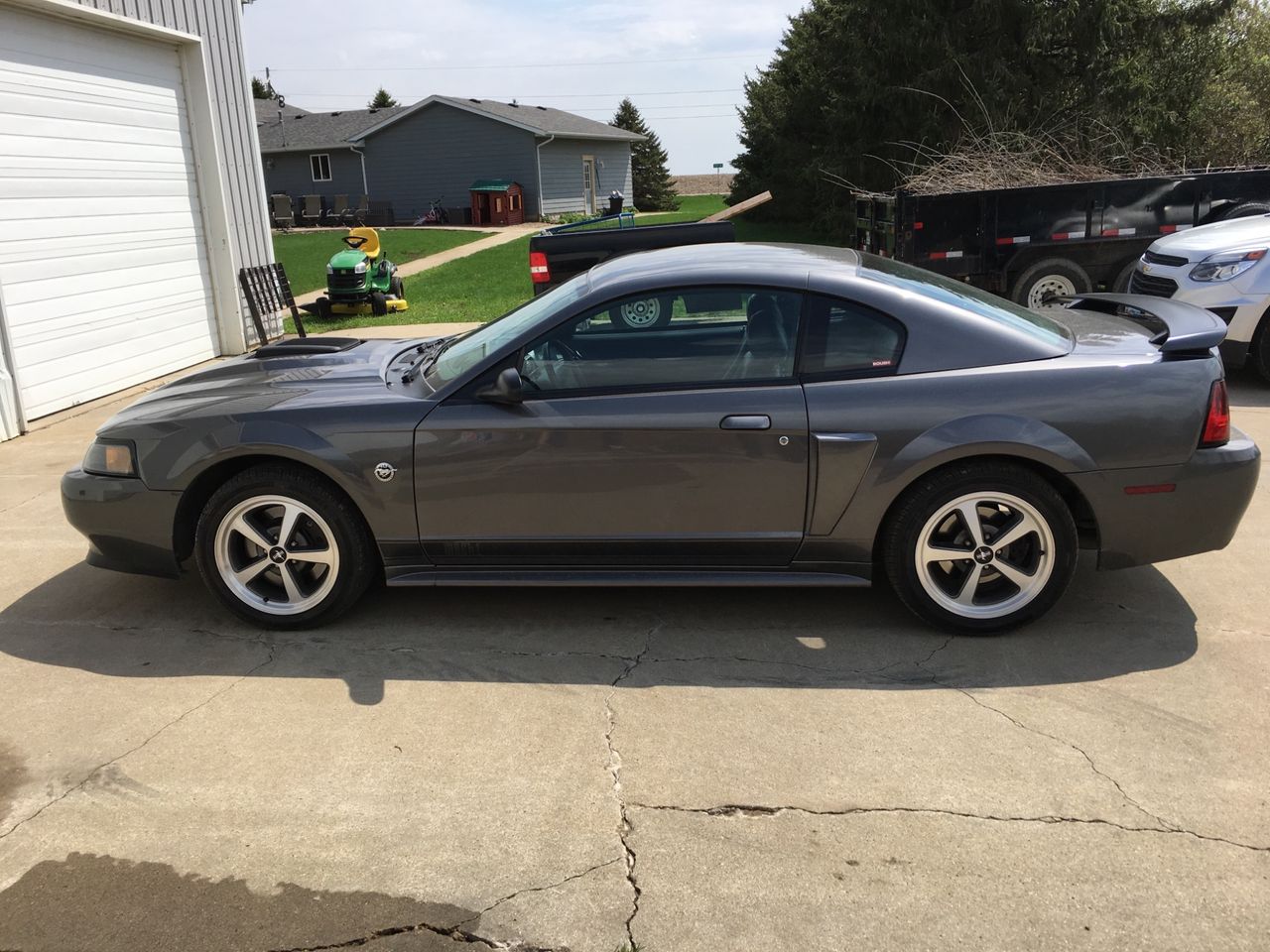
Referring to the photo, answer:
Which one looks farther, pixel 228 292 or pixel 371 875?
pixel 228 292

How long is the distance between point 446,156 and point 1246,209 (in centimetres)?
3289

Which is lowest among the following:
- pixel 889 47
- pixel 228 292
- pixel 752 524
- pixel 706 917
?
pixel 706 917

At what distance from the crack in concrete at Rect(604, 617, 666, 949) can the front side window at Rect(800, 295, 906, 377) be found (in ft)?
4.27

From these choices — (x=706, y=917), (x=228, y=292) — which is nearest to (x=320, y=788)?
(x=706, y=917)

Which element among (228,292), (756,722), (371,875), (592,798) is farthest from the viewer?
(228,292)

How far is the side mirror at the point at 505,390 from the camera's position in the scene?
3.88 metres

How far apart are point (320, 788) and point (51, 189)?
7605 millimetres

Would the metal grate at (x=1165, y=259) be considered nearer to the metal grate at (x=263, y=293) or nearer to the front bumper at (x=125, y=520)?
the front bumper at (x=125, y=520)

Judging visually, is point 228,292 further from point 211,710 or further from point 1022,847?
point 1022,847

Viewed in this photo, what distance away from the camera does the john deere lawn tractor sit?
13.8 m

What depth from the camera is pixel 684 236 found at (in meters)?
9.26

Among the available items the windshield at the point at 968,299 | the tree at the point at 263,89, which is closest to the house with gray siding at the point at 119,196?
the windshield at the point at 968,299

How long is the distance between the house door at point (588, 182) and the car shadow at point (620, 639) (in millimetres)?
37334

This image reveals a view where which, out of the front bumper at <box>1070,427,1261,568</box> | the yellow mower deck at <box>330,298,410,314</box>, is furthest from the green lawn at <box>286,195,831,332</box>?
the front bumper at <box>1070,427,1261,568</box>
